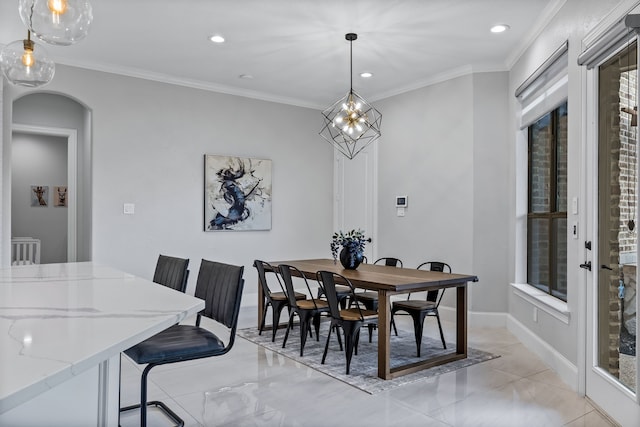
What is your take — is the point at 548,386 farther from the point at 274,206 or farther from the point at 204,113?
the point at 204,113

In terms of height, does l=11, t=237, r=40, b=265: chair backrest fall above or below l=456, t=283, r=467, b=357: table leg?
above

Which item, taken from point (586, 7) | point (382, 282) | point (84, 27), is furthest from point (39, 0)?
point (586, 7)

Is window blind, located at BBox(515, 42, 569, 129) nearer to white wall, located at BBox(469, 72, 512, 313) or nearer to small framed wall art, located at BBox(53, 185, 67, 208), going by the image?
white wall, located at BBox(469, 72, 512, 313)

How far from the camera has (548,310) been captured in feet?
12.5

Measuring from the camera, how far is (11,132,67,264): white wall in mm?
7809

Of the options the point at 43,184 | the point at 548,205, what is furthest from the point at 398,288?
the point at 43,184

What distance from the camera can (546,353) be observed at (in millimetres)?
3830

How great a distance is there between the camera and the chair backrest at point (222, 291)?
2.33 m

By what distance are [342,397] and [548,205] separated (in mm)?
2623

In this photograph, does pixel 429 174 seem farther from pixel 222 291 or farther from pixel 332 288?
pixel 222 291

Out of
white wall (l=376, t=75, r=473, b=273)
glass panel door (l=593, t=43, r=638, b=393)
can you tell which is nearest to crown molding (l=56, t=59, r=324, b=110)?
white wall (l=376, t=75, r=473, b=273)

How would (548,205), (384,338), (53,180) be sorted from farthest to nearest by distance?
(53,180)
(548,205)
(384,338)

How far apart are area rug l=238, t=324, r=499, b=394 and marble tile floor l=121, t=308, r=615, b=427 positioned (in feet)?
0.31

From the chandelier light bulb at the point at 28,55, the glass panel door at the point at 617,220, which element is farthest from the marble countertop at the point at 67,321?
the glass panel door at the point at 617,220
